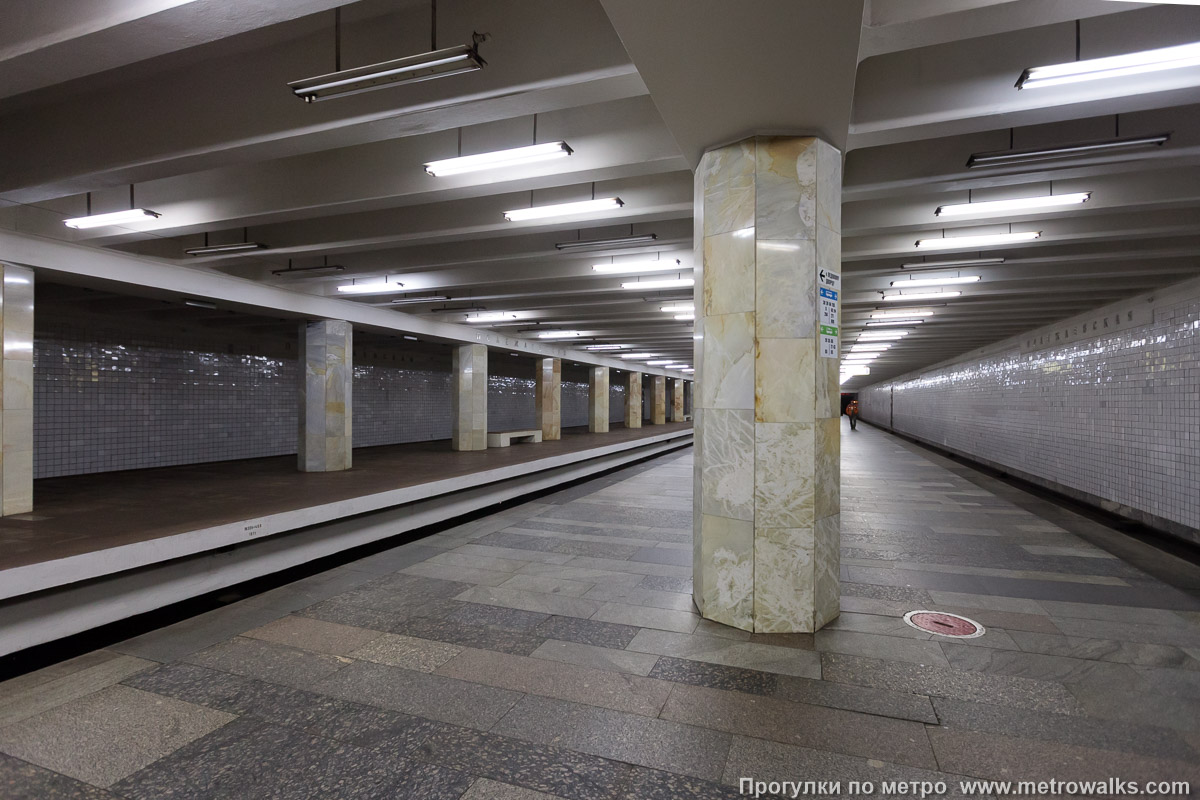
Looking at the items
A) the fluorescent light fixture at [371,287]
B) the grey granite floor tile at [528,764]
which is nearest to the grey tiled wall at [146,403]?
the fluorescent light fixture at [371,287]

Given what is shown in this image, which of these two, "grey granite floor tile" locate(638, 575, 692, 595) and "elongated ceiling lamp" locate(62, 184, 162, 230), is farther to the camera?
"elongated ceiling lamp" locate(62, 184, 162, 230)

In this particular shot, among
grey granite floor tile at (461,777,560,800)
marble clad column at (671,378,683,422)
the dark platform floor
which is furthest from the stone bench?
marble clad column at (671,378,683,422)

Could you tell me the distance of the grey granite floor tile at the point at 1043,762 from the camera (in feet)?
8.13

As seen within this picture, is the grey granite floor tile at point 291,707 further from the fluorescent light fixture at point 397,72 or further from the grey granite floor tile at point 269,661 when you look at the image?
the fluorescent light fixture at point 397,72

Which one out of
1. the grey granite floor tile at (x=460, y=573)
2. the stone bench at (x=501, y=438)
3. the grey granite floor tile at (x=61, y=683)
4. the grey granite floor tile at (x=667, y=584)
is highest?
the stone bench at (x=501, y=438)

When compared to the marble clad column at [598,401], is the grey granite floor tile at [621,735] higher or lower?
lower

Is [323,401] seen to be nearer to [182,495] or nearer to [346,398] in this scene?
[346,398]

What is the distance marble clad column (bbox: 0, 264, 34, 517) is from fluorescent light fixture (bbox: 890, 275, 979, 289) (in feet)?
41.0

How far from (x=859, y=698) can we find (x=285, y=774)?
3.07 meters

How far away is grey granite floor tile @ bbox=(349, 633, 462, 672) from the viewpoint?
3.66 meters

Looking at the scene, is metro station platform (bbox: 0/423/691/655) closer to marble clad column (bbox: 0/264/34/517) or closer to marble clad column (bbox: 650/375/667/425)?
marble clad column (bbox: 0/264/34/517)

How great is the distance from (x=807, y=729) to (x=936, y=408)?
76.0 ft

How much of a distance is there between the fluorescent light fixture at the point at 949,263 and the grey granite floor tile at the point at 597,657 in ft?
24.2

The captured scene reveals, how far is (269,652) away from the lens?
12.6 feet
